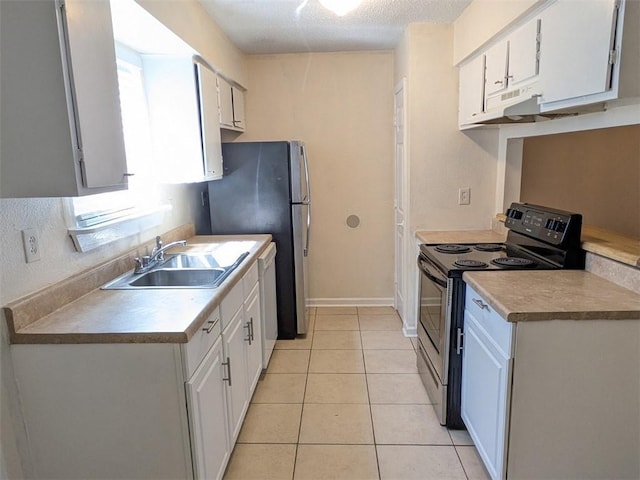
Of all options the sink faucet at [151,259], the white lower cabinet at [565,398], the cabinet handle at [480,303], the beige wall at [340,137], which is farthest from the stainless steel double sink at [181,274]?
the beige wall at [340,137]

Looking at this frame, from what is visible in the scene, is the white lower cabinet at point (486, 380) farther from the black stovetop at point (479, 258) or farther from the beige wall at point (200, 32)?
the beige wall at point (200, 32)

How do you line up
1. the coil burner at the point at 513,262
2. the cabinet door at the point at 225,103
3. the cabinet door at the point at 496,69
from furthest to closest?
the cabinet door at the point at 225,103 < the cabinet door at the point at 496,69 < the coil burner at the point at 513,262

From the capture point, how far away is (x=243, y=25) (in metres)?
3.05

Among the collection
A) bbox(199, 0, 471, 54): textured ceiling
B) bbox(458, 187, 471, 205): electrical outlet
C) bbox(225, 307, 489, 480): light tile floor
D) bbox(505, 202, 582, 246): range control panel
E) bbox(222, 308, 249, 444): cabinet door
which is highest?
bbox(199, 0, 471, 54): textured ceiling

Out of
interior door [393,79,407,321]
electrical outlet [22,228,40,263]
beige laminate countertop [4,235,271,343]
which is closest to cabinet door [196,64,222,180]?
beige laminate countertop [4,235,271,343]

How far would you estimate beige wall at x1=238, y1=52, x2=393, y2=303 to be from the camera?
154 inches

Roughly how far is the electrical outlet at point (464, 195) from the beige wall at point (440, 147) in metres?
0.03

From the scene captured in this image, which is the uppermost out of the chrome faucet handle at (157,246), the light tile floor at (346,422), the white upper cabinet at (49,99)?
the white upper cabinet at (49,99)

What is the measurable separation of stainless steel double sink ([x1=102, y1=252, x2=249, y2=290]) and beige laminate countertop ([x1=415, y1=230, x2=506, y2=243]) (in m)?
1.33

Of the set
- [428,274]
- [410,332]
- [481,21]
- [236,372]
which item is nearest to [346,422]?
[236,372]

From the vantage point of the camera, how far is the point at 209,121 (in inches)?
110

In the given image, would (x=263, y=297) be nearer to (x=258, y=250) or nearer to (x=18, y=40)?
(x=258, y=250)

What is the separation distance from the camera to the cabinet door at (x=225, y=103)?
3152mm

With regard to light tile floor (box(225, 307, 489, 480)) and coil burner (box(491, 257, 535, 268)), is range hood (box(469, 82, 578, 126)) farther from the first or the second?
light tile floor (box(225, 307, 489, 480))
